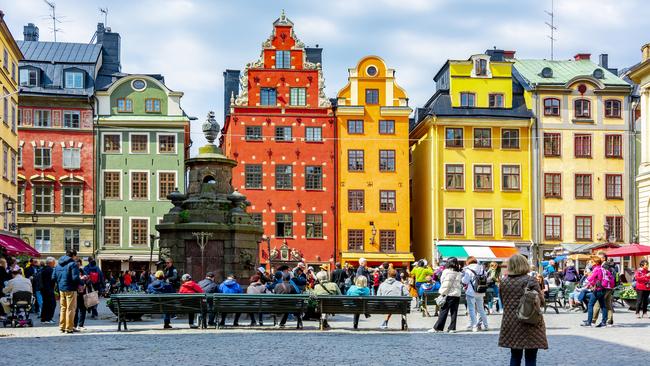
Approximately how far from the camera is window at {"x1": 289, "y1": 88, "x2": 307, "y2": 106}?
58812mm

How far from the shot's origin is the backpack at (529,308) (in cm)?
1089

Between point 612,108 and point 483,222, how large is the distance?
10085 mm

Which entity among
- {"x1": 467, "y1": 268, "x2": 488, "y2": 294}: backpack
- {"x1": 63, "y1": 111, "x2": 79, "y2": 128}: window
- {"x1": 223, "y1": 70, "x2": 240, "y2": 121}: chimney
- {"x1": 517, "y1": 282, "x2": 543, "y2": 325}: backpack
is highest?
{"x1": 223, "y1": 70, "x2": 240, "y2": 121}: chimney

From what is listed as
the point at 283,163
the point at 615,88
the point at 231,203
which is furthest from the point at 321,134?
the point at 231,203

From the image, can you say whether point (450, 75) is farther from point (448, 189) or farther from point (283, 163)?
point (283, 163)

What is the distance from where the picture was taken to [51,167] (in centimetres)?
5922

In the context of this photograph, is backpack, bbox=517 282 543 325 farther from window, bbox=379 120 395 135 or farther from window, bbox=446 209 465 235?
window, bbox=379 120 395 135

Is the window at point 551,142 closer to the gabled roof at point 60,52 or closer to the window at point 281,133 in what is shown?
the window at point 281,133

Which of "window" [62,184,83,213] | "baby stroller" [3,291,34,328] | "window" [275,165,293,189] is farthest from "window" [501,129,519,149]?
"baby stroller" [3,291,34,328]

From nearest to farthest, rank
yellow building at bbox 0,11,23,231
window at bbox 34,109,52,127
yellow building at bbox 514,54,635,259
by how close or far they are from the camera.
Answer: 1. yellow building at bbox 0,11,23,231
2. window at bbox 34,109,52,127
3. yellow building at bbox 514,54,635,259

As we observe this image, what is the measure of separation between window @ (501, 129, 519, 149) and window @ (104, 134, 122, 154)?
72.4 feet

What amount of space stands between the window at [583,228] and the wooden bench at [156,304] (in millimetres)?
41628

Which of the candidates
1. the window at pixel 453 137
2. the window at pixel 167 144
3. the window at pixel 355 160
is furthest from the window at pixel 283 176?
the window at pixel 453 137

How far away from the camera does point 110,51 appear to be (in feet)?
211
